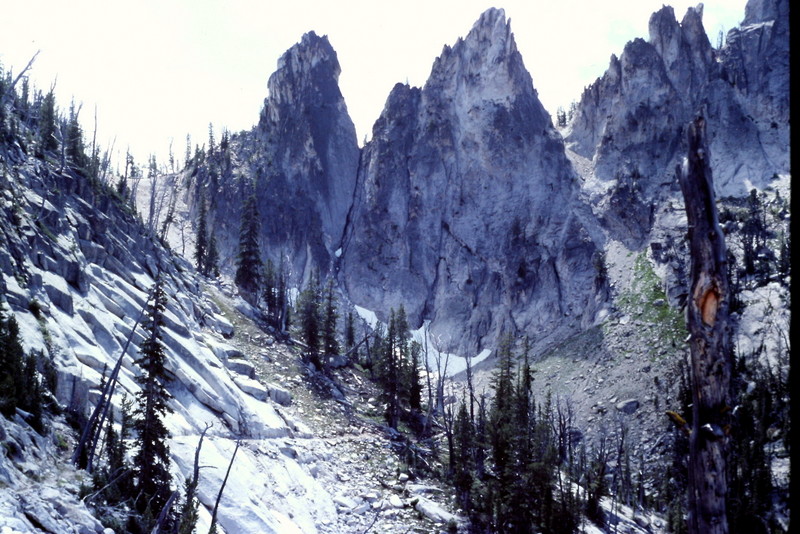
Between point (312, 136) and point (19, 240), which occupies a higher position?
point (312, 136)

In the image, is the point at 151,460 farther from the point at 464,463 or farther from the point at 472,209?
the point at 472,209

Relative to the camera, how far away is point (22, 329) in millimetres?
23375

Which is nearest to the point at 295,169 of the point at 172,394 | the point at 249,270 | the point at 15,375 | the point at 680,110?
the point at 249,270

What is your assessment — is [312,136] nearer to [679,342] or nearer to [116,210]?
[116,210]

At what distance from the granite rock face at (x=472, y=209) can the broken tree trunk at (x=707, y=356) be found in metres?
77.1

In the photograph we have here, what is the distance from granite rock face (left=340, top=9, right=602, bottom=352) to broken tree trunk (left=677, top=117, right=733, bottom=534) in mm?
77058

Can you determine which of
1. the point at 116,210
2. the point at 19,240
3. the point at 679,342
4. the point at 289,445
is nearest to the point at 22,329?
the point at 19,240

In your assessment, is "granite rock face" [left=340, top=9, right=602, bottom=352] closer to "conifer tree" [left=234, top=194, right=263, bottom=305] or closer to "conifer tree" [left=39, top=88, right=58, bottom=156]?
"conifer tree" [left=234, top=194, right=263, bottom=305]

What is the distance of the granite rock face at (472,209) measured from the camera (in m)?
87.7

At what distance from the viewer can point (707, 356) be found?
7.21 metres

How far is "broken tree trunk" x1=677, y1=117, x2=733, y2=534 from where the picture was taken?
7109mm

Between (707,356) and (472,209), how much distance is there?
92.0 metres

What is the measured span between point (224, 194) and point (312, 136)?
22.4 m

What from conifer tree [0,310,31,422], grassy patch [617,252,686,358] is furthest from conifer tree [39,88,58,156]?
grassy patch [617,252,686,358]
